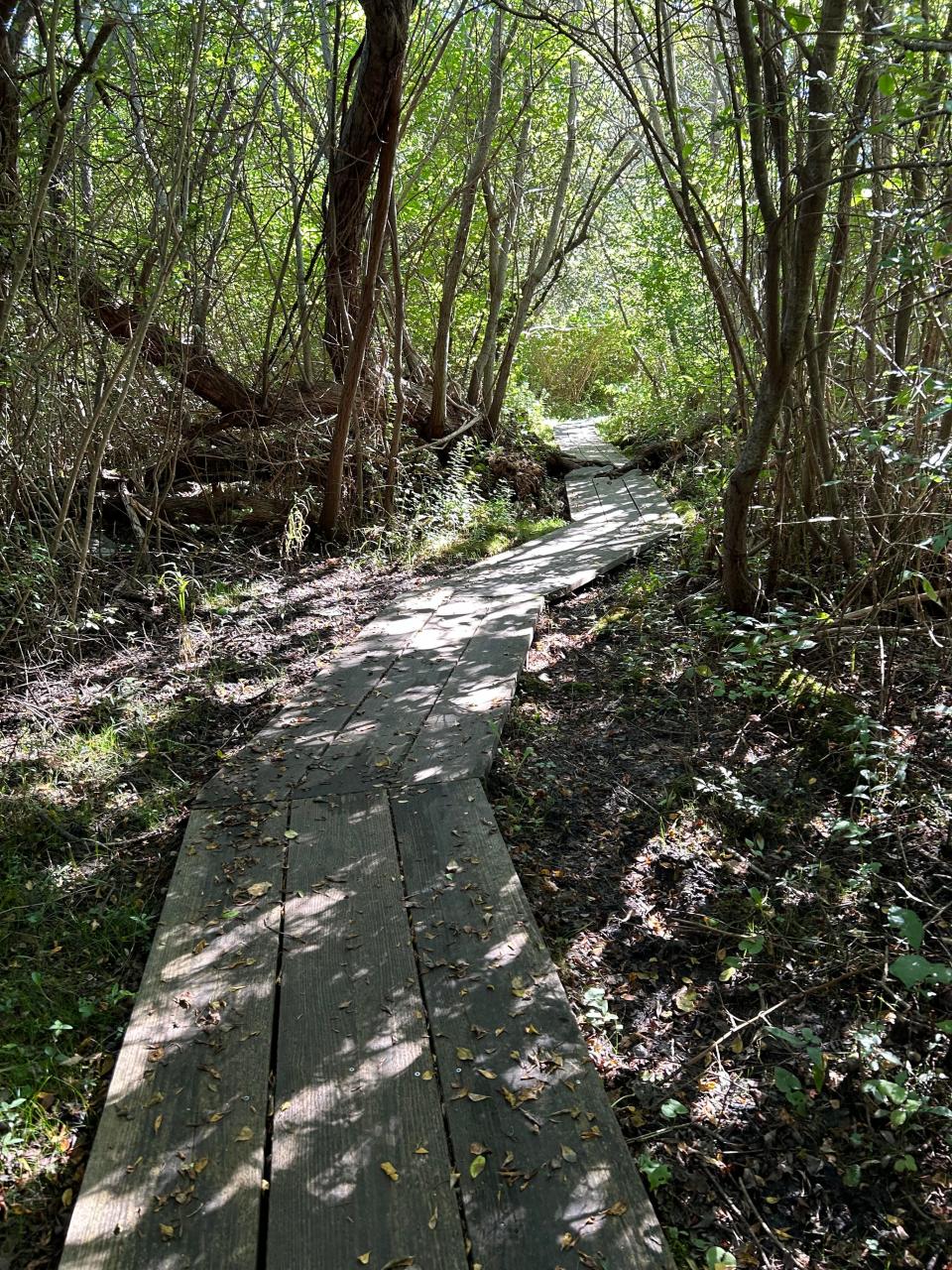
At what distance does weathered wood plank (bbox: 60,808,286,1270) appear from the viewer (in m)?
1.64

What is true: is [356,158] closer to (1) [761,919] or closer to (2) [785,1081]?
(1) [761,919]

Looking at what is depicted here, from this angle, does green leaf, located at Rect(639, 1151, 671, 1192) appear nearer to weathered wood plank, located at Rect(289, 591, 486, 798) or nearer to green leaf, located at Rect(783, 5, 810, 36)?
weathered wood plank, located at Rect(289, 591, 486, 798)

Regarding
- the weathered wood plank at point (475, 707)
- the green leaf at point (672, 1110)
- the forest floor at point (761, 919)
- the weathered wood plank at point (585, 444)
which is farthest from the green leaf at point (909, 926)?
the weathered wood plank at point (585, 444)

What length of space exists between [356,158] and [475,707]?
4135 mm

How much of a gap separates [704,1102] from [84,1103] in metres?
1.46

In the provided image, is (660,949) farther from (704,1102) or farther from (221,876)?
(221,876)

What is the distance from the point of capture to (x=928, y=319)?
4.12m

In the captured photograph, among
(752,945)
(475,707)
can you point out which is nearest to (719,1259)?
(752,945)

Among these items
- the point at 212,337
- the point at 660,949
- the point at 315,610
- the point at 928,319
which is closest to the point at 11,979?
the point at 660,949

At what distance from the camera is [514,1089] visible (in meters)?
1.94

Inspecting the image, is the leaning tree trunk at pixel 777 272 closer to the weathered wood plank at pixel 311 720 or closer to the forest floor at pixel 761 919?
the forest floor at pixel 761 919

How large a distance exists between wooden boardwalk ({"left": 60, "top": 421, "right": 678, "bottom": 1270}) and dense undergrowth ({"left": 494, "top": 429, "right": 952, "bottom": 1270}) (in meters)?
0.22

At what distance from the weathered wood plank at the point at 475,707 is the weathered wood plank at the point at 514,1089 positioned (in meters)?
0.60

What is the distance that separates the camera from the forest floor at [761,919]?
6.17 feet
